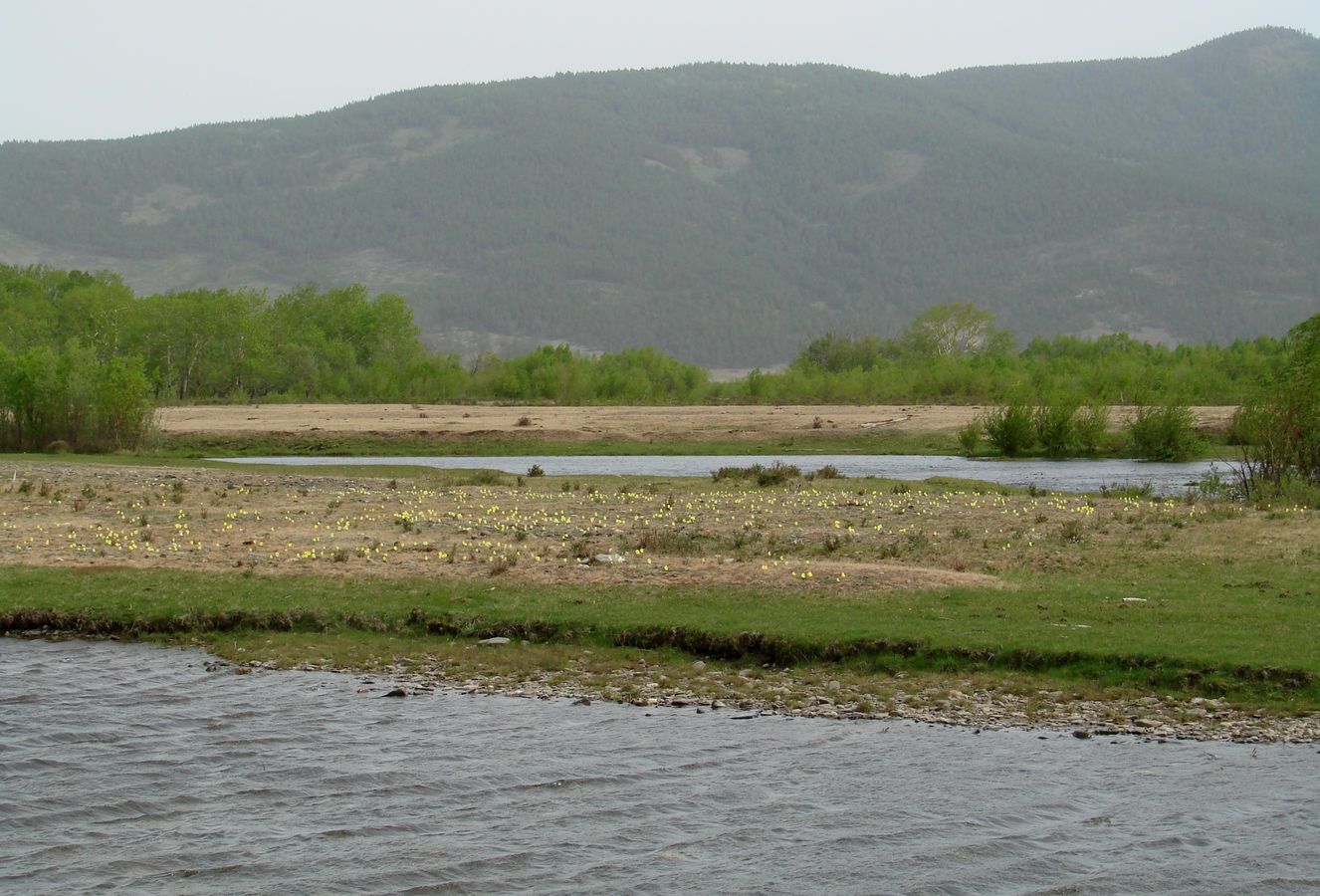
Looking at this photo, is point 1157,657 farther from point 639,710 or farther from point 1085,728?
point 639,710

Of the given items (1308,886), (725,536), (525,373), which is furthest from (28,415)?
(525,373)

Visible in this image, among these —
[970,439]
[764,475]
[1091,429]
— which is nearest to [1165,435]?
[1091,429]

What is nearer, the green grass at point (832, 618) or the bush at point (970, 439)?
the green grass at point (832, 618)

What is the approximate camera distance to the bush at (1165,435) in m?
55.5

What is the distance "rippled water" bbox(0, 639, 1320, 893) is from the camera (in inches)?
420

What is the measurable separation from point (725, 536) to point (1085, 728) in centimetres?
1138

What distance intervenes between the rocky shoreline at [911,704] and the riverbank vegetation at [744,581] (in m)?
0.46

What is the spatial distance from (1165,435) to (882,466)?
1298 cm

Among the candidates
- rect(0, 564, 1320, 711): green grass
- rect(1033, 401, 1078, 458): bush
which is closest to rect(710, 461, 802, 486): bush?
rect(0, 564, 1320, 711): green grass

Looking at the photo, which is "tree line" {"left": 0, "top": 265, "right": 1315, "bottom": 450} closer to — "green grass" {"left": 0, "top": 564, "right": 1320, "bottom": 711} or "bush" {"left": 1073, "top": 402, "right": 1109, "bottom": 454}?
"bush" {"left": 1073, "top": 402, "right": 1109, "bottom": 454}

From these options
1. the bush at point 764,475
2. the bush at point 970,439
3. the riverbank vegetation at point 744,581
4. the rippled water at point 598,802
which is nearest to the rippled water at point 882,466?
the bush at point 970,439

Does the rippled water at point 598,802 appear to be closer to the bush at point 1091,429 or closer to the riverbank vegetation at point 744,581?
the riverbank vegetation at point 744,581

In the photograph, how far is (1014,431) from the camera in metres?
57.5

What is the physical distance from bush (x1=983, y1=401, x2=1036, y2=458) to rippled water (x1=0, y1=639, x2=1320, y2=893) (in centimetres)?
4541
